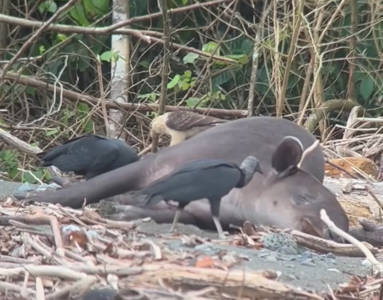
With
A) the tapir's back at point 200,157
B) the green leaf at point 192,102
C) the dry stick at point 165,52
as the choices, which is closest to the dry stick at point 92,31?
the dry stick at point 165,52

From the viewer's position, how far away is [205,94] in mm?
9641

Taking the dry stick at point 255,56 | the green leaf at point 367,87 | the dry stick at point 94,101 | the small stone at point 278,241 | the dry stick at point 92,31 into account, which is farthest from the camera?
the green leaf at point 367,87

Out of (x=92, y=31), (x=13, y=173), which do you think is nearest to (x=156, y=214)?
(x=13, y=173)

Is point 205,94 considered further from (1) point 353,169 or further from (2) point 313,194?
(2) point 313,194

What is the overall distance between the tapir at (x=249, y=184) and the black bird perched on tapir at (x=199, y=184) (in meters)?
0.37

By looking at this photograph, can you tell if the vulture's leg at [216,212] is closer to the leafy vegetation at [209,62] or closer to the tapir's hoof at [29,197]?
the tapir's hoof at [29,197]

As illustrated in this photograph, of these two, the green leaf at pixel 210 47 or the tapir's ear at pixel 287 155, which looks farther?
the green leaf at pixel 210 47

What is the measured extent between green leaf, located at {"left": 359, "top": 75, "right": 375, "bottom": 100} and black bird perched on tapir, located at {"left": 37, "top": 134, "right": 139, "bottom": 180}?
193 inches

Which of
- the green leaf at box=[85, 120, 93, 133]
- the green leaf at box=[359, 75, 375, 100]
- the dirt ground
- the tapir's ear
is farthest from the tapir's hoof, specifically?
the green leaf at box=[359, 75, 375, 100]

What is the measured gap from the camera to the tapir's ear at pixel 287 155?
5.03m

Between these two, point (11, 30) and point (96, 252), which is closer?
point (96, 252)

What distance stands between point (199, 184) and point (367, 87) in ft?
18.8

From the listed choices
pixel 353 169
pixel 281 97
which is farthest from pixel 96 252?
pixel 281 97

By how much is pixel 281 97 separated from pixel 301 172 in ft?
13.4
